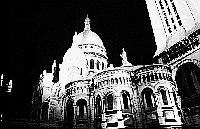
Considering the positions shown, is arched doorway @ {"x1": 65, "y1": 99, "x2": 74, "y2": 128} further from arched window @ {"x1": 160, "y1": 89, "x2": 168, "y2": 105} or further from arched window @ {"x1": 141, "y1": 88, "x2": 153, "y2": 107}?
arched window @ {"x1": 160, "y1": 89, "x2": 168, "y2": 105}

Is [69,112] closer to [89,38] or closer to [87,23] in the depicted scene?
[89,38]

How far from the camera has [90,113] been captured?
30.0 metres

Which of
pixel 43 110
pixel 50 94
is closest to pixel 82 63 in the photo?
pixel 50 94

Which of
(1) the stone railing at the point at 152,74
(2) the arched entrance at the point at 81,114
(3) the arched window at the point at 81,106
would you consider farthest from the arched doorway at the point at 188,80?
(3) the arched window at the point at 81,106

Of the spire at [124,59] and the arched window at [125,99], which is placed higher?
the spire at [124,59]

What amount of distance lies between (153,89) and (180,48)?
18.9 feet

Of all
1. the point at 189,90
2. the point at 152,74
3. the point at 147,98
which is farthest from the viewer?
the point at 152,74

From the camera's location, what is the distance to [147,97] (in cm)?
2831

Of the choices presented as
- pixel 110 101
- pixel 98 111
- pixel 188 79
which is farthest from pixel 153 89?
pixel 98 111

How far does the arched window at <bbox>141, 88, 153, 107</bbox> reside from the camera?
91.1 feet

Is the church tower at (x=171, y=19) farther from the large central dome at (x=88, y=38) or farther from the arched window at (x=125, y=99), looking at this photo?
the large central dome at (x=88, y=38)

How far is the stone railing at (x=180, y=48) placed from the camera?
89.8 ft

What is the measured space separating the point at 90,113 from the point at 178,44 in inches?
512

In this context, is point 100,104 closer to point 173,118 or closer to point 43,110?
point 173,118
